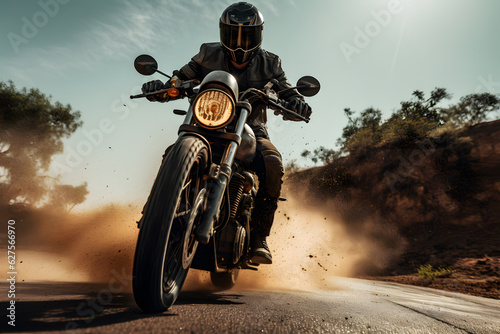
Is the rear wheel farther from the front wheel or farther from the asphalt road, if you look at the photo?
the front wheel

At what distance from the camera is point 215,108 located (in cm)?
205

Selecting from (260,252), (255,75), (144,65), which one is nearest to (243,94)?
(255,75)

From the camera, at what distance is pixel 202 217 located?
1906 mm

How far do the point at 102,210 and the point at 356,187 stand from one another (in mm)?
18662

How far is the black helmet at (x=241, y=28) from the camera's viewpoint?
2781 mm

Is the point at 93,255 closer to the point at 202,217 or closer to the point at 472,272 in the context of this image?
the point at 202,217

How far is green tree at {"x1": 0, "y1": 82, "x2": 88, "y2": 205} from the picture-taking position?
21953 mm

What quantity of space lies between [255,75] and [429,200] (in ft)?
62.1

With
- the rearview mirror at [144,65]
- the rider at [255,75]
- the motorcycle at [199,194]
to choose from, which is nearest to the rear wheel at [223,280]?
the motorcycle at [199,194]

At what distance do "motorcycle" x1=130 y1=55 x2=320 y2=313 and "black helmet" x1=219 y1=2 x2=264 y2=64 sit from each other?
55cm

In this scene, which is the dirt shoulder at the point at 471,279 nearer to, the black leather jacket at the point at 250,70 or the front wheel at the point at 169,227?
the black leather jacket at the point at 250,70

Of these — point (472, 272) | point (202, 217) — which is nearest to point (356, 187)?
point (472, 272)

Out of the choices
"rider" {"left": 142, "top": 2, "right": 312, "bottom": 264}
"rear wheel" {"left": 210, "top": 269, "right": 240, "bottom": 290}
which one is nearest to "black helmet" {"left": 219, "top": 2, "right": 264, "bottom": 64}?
"rider" {"left": 142, "top": 2, "right": 312, "bottom": 264}

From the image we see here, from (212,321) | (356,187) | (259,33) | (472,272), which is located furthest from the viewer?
(356,187)
